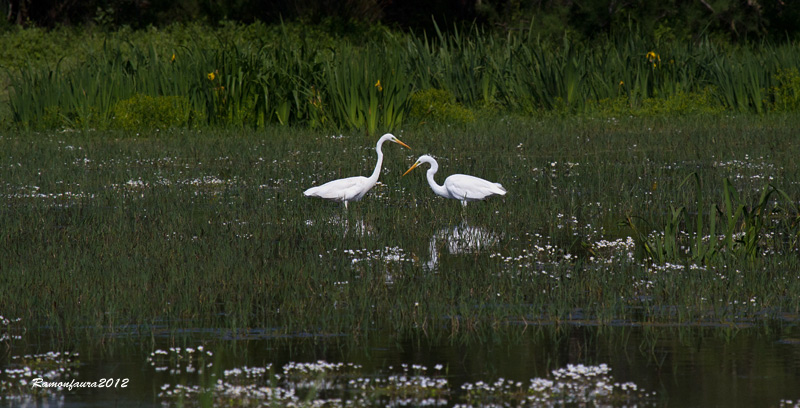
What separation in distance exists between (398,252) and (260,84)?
10.1 meters

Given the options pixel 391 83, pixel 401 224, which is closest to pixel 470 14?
pixel 391 83

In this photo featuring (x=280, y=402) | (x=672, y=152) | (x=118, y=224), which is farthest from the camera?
(x=672, y=152)

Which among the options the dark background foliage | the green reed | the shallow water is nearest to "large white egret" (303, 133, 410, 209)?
the shallow water

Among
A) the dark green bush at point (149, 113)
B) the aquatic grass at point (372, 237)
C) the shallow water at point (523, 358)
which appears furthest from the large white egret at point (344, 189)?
the dark green bush at point (149, 113)

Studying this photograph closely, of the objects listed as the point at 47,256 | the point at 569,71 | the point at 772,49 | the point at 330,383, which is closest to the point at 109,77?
the point at 569,71

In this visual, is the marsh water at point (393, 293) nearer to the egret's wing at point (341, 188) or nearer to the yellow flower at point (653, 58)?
the egret's wing at point (341, 188)

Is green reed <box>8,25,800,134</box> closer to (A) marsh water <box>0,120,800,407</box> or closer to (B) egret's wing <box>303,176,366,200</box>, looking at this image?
(A) marsh water <box>0,120,800,407</box>

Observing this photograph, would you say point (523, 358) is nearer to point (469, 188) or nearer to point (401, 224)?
point (401, 224)

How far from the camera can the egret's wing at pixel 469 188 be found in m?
10.9

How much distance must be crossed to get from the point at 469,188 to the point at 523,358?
497cm

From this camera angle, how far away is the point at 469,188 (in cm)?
1094

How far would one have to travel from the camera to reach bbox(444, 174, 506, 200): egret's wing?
10.9m

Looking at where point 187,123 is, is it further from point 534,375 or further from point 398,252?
point 534,375

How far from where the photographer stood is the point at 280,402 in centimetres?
527
